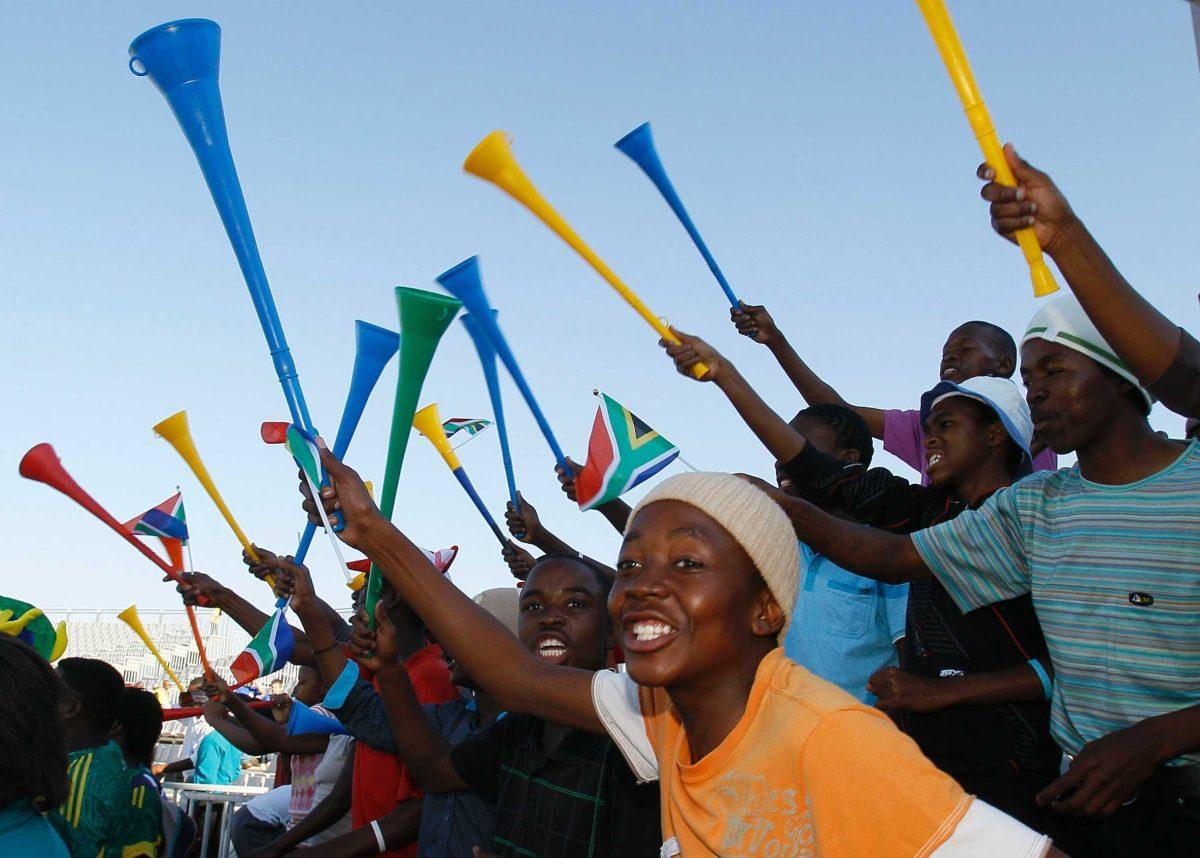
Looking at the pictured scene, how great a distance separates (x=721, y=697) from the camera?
228 cm

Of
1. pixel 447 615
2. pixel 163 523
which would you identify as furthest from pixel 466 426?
pixel 447 615

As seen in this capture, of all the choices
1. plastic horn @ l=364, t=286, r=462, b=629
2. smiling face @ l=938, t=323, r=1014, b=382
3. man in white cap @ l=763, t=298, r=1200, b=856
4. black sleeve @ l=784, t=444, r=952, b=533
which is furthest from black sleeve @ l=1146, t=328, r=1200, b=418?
smiling face @ l=938, t=323, r=1014, b=382

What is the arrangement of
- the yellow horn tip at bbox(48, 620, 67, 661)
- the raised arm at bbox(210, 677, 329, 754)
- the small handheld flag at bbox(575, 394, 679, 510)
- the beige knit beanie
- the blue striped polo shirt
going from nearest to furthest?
the blue striped polo shirt → the small handheld flag at bbox(575, 394, 679, 510) → the beige knit beanie → the yellow horn tip at bbox(48, 620, 67, 661) → the raised arm at bbox(210, 677, 329, 754)

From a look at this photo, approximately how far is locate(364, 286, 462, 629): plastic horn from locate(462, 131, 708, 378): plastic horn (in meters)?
0.78

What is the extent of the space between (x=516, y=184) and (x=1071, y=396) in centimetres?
177

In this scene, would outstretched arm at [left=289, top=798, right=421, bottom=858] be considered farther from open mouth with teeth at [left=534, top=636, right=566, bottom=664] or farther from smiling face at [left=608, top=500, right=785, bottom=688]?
smiling face at [left=608, top=500, right=785, bottom=688]

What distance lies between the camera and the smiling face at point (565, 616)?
3693 mm

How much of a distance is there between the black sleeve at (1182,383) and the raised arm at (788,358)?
259cm

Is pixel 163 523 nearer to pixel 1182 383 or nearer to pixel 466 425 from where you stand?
pixel 466 425

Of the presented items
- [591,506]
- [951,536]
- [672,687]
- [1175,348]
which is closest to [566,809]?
[672,687]

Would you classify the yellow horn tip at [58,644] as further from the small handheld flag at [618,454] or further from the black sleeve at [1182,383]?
the black sleeve at [1182,383]

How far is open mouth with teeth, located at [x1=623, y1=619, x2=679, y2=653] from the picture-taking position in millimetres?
2242

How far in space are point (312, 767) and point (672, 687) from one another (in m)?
4.16

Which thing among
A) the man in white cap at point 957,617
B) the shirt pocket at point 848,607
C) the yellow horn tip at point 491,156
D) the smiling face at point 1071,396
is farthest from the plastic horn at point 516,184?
the smiling face at point 1071,396
